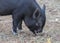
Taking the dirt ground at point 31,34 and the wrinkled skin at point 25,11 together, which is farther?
the wrinkled skin at point 25,11

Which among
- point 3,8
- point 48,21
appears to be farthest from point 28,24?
point 48,21

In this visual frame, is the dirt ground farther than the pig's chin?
No

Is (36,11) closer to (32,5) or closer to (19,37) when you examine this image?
(32,5)

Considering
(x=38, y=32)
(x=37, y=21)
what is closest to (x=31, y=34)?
(x=38, y=32)

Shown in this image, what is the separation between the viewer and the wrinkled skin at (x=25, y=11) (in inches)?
309

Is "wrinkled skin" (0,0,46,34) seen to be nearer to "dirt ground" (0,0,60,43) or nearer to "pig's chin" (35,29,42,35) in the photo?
"pig's chin" (35,29,42,35)

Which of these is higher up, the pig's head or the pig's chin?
the pig's head

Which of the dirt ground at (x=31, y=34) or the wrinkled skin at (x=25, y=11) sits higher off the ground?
the wrinkled skin at (x=25, y=11)

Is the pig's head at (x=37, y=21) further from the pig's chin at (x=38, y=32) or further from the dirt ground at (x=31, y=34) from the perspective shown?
the dirt ground at (x=31, y=34)

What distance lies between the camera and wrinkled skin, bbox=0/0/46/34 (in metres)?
7.84

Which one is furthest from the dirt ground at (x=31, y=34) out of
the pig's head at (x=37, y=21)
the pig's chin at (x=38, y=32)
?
the pig's head at (x=37, y=21)

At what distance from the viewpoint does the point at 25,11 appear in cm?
789

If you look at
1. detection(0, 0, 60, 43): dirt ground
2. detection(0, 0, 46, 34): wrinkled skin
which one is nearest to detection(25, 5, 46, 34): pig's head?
detection(0, 0, 46, 34): wrinkled skin

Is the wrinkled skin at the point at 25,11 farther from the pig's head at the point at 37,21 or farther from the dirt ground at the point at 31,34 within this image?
the dirt ground at the point at 31,34
